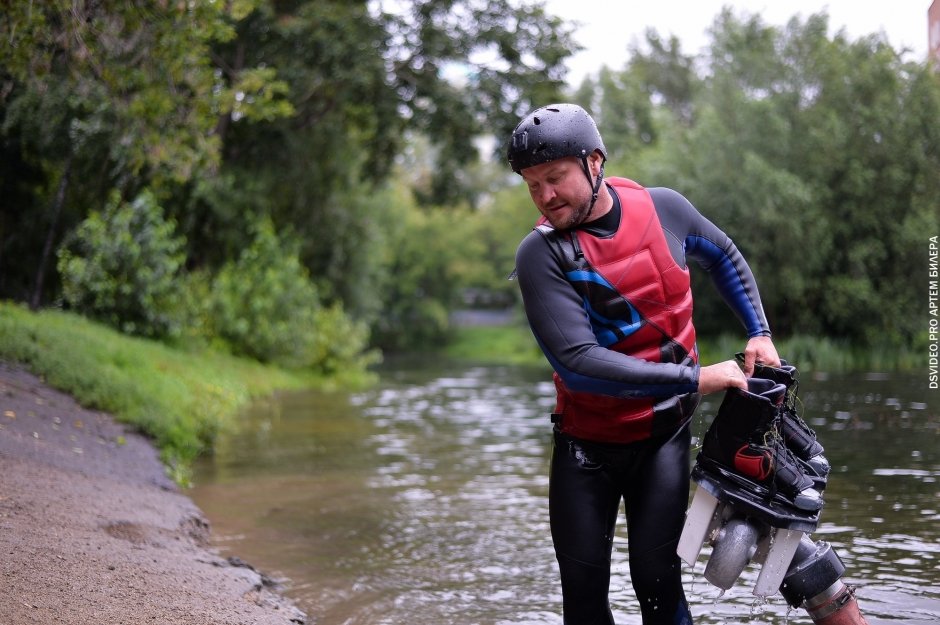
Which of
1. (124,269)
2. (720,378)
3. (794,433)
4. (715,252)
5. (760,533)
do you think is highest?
(715,252)

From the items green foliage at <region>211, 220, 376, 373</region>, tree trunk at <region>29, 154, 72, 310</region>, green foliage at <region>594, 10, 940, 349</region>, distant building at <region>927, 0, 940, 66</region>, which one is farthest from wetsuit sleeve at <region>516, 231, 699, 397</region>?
green foliage at <region>594, 10, 940, 349</region>

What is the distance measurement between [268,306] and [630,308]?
21.9m

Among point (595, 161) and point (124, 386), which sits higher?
point (595, 161)

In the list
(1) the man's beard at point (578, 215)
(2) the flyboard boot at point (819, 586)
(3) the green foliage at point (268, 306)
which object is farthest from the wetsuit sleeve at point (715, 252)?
(3) the green foliage at point (268, 306)

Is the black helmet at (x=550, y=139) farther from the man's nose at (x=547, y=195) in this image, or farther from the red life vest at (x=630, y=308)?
the red life vest at (x=630, y=308)

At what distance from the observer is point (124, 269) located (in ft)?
65.2

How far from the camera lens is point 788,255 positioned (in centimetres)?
3269

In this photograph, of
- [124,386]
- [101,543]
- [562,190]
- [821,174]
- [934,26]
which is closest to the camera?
[562,190]

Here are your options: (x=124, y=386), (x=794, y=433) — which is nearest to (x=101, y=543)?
(x=794, y=433)

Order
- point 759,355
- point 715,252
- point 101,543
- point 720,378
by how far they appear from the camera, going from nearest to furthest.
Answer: point 720,378, point 759,355, point 715,252, point 101,543

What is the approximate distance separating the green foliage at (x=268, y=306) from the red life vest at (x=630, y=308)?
2092 cm

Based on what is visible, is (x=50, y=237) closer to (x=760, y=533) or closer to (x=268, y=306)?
(x=268, y=306)

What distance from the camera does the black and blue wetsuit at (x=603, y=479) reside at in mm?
3758

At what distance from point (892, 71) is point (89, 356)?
2712cm
